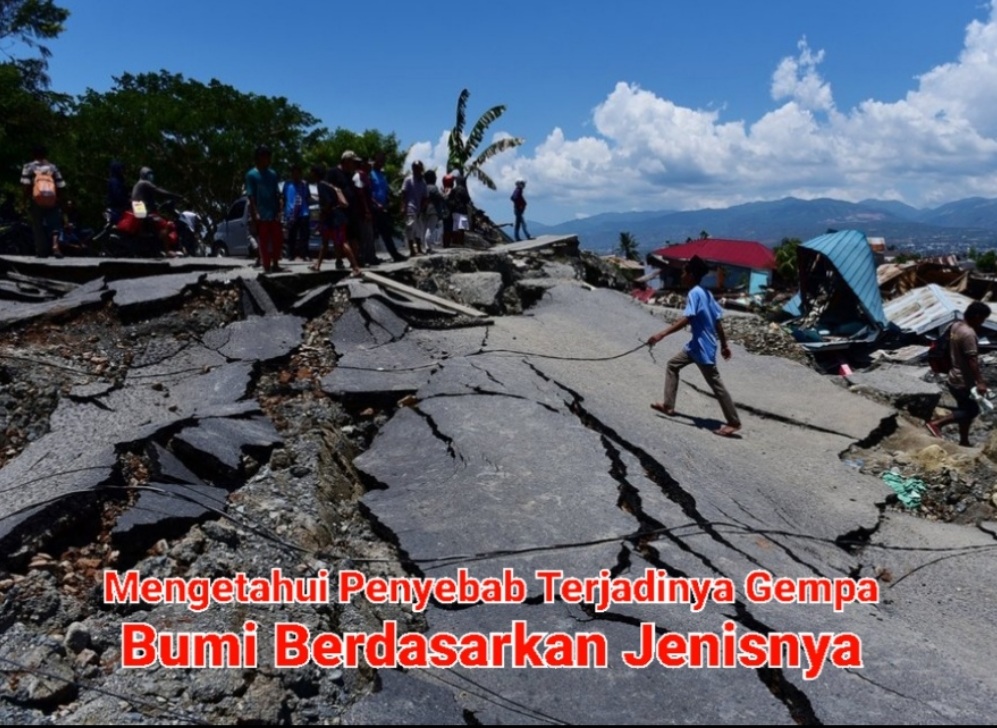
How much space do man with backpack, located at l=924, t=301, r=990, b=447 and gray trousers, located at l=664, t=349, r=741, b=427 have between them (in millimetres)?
2345

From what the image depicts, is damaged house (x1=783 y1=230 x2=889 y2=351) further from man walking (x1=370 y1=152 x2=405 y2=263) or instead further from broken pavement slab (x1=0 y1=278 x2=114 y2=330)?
broken pavement slab (x1=0 y1=278 x2=114 y2=330)

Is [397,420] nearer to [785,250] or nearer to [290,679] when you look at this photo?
[290,679]

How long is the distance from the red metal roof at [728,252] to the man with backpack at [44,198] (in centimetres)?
2807

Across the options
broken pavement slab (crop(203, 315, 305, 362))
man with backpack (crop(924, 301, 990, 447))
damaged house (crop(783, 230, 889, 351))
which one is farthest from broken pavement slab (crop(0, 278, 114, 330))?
damaged house (crop(783, 230, 889, 351))

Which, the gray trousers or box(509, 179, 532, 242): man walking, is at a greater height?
box(509, 179, 532, 242): man walking

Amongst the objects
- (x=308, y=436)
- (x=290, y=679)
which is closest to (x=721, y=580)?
(x=290, y=679)

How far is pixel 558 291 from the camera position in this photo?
33.3ft

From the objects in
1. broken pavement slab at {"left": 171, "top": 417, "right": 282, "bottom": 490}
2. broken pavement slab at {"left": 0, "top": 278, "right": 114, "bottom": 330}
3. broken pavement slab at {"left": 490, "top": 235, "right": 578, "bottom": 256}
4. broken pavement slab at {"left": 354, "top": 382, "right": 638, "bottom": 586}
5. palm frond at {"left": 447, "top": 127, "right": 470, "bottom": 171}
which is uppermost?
palm frond at {"left": 447, "top": 127, "right": 470, "bottom": 171}

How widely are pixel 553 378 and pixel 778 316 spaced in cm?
1006

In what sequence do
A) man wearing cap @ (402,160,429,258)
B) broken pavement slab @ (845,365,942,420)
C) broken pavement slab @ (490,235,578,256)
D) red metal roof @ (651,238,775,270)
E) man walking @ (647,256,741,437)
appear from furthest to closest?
red metal roof @ (651,238,775,270), broken pavement slab @ (490,235,578,256), man wearing cap @ (402,160,429,258), broken pavement slab @ (845,365,942,420), man walking @ (647,256,741,437)

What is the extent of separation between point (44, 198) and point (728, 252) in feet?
105

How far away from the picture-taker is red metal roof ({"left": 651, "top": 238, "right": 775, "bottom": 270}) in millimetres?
33812

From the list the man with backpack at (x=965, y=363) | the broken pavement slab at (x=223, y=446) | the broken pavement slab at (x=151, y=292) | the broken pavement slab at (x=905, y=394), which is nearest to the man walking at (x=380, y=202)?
the broken pavement slab at (x=151, y=292)

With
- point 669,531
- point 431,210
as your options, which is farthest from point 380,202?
point 669,531
